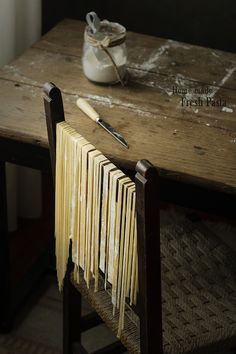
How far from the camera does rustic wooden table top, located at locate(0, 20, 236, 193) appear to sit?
4.92 feet

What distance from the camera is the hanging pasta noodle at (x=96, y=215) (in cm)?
122

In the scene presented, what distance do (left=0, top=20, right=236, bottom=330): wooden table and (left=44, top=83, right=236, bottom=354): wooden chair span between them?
0.57ft

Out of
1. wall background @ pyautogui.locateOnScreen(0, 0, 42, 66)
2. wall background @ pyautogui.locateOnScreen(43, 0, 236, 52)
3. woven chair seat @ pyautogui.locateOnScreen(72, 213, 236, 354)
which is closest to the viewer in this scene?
woven chair seat @ pyautogui.locateOnScreen(72, 213, 236, 354)

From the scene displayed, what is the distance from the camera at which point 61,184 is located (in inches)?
54.4

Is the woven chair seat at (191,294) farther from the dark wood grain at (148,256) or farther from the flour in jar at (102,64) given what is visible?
the flour in jar at (102,64)

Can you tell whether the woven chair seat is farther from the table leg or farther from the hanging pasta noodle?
the table leg

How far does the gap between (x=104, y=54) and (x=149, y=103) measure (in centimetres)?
16

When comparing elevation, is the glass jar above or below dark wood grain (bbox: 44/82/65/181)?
below

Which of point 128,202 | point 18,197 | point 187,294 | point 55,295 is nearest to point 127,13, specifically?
point 18,197

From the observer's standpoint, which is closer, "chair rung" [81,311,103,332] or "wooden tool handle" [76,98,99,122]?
"wooden tool handle" [76,98,99,122]

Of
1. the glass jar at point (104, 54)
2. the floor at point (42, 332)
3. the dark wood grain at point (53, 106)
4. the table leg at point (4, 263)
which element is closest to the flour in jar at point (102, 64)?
the glass jar at point (104, 54)

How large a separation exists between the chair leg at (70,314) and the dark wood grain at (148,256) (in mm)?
309

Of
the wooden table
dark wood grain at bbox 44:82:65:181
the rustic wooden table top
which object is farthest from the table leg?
dark wood grain at bbox 44:82:65:181

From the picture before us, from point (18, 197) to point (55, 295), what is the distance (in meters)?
0.38
